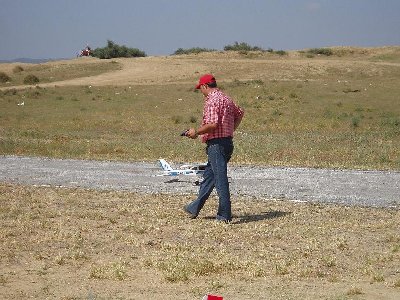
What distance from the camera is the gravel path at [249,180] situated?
13570 mm

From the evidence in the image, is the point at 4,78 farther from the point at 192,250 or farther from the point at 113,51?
the point at 192,250

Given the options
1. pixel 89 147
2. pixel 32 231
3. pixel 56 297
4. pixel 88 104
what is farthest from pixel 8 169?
pixel 88 104

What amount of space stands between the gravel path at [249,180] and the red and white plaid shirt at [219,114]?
2864 mm

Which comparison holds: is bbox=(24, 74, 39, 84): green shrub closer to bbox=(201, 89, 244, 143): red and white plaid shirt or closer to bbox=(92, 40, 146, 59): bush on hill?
bbox=(92, 40, 146, 59): bush on hill

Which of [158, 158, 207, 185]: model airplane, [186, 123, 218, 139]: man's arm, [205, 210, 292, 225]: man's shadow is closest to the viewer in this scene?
[186, 123, 218, 139]: man's arm

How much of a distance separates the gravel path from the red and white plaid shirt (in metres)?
2.86

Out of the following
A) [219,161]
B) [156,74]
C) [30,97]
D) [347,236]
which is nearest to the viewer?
[347,236]

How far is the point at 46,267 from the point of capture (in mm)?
8336

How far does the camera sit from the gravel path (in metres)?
13.6

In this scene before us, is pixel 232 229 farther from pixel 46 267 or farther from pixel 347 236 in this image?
pixel 46 267

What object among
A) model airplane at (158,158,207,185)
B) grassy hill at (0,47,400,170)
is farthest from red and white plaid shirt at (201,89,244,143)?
grassy hill at (0,47,400,170)

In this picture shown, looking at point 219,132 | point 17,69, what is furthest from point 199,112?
point 17,69

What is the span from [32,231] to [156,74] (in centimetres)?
4745

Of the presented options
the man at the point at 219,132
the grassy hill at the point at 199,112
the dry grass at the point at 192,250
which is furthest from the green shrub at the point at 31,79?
the man at the point at 219,132
